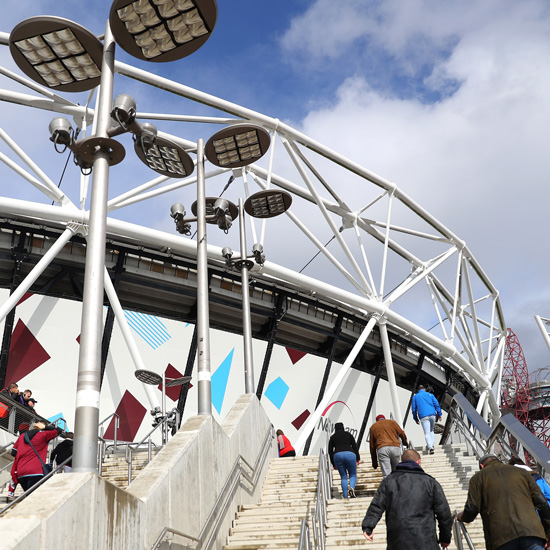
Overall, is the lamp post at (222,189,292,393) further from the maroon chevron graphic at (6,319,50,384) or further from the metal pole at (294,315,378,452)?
the maroon chevron graphic at (6,319,50,384)

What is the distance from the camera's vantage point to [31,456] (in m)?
10.1

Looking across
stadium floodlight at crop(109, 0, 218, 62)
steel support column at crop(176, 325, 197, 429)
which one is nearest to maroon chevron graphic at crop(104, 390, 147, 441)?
steel support column at crop(176, 325, 197, 429)

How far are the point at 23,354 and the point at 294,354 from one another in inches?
407

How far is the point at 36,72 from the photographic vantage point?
8.19 metres

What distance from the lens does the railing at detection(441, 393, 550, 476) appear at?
875cm

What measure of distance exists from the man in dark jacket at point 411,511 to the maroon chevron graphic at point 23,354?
1618 centimetres

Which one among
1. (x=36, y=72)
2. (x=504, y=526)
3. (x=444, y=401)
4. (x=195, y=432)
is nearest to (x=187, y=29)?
(x=36, y=72)

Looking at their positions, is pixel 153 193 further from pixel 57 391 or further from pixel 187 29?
pixel 187 29

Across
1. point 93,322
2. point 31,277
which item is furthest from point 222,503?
point 31,277

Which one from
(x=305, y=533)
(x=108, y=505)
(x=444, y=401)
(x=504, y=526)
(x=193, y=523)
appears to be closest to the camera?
(x=108, y=505)

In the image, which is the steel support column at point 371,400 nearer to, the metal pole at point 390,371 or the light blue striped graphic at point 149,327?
the metal pole at point 390,371

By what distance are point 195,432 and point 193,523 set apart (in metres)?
1.05

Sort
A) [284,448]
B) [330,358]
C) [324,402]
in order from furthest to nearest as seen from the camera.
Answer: [330,358] → [324,402] → [284,448]

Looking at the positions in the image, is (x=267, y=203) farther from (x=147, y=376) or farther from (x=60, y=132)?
(x=60, y=132)
